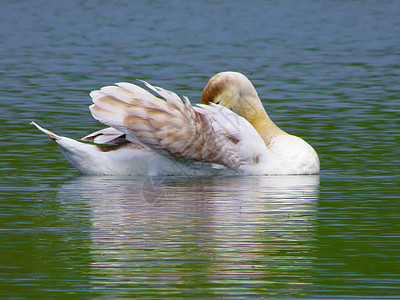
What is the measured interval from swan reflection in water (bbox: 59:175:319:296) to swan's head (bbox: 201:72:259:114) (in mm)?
1438

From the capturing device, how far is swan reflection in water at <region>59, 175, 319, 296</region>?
352 inches

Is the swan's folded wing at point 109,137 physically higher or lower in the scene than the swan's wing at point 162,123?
lower

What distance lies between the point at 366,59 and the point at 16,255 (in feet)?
82.8

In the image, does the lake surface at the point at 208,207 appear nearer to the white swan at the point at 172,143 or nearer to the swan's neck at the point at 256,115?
the white swan at the point at 172,143

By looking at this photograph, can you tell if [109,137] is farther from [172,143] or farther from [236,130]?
[236,130]

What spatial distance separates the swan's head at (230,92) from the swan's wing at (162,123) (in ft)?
3.59

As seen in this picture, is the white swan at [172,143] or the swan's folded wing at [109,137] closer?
the white swan at [172,143]

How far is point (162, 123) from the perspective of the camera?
46.3 feet

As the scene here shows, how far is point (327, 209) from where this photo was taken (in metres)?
12.1

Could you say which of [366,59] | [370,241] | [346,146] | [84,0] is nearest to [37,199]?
[370,241]

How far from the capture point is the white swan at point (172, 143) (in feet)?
46.2

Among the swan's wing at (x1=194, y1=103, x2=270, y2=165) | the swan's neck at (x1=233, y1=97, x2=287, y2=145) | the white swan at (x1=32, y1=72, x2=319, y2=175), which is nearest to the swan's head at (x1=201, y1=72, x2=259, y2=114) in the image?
the swan's neck at (x1=233, y1=97, x2=287, y2=145)

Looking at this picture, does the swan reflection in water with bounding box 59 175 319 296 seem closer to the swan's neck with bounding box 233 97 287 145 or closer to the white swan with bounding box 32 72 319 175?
the white swan with bounding box 32 72 319 175

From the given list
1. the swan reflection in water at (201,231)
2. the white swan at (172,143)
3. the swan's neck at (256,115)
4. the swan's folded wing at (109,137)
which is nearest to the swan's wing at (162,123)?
the white swan at (172,143)
